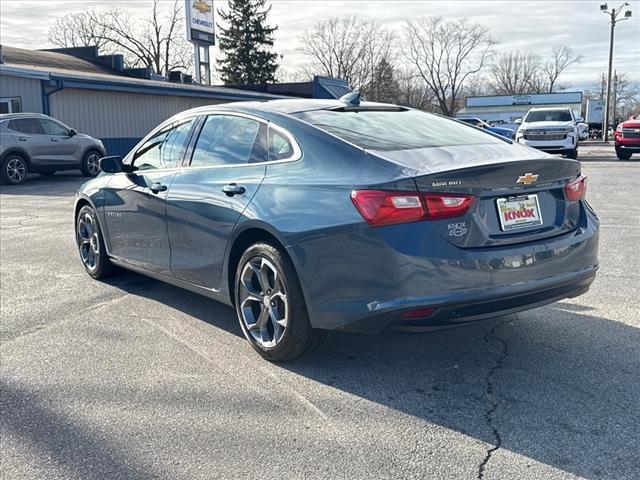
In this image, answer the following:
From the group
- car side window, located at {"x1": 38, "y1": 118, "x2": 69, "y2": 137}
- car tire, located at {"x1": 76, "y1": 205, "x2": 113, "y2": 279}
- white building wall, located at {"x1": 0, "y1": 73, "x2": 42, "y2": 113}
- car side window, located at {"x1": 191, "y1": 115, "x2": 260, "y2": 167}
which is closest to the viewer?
car side window, located at {"x1": 191, "y1": 115, "x2": 260, "y2": 167}

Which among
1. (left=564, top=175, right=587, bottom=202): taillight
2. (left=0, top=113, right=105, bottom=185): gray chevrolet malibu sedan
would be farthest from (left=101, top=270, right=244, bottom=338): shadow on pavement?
(left=0, top=113, right=105, bottom=185): gray chevrolet malibu sedan

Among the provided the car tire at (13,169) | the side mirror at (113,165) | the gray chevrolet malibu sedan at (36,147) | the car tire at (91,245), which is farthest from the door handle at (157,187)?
the car tire at (13,169)

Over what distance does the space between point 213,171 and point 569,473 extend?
293 cm

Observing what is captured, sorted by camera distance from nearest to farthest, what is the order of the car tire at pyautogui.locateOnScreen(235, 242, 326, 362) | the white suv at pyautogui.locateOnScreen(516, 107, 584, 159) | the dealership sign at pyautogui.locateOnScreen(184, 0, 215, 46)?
the car tire at pyautogui.locateOnScreen(235, 242, 326, 362) → the white suv at pyautogui.locateOnScreen(516, 107, 584, 159) → the dealership sign at pyautogui.locateOnScreen(184, 0, 215, 46)

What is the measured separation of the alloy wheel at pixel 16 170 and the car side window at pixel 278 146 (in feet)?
46.5

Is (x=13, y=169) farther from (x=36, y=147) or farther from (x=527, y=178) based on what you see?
(x=527, y=178)

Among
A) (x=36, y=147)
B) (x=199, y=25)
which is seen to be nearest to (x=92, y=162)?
(x=36, y=147)

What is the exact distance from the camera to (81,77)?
2241 centimetres

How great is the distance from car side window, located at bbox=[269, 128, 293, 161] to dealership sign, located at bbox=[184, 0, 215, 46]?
36.9m

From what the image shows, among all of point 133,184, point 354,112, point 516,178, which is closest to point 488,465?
point 516,178

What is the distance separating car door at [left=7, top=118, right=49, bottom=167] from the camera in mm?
16672

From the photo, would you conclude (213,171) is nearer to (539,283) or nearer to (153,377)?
(153,377)

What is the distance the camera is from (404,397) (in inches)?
144

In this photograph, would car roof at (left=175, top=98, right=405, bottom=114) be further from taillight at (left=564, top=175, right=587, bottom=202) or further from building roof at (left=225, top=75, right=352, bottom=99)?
building roof at (left=225, top=75, right=352, bottom=99)
